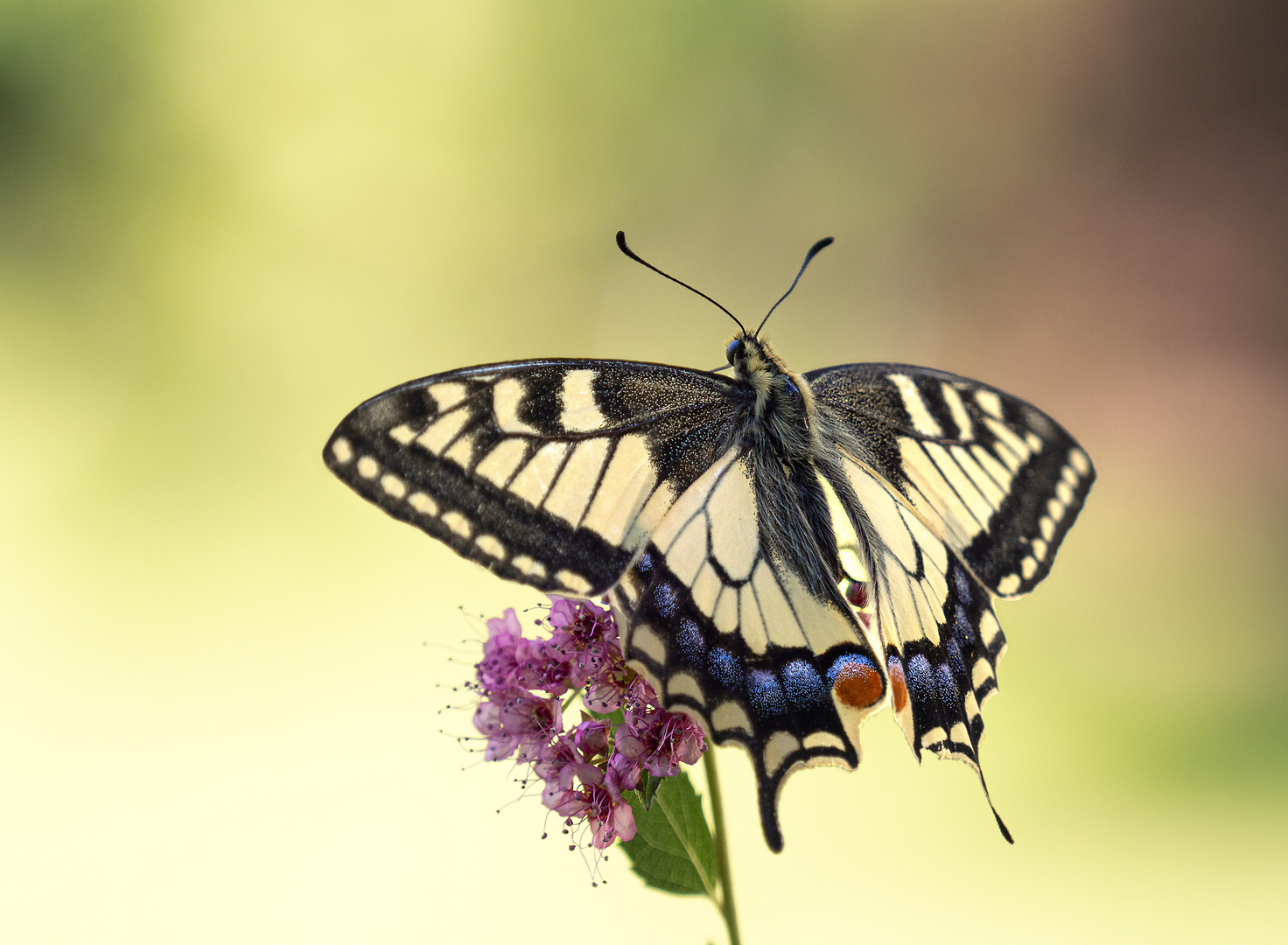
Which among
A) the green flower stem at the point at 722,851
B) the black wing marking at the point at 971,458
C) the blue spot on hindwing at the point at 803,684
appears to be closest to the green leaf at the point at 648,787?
the green flower stem at the point at 722,851

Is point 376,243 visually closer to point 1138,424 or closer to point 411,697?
point 411,697

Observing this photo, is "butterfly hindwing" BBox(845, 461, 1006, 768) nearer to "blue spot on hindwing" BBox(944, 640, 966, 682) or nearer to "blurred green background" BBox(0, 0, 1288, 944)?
"blue spot on hindwing" BBox(944, 640, 966, 682)

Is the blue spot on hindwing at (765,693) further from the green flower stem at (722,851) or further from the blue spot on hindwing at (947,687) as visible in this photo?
the blue spot on hindwing at (947,687)

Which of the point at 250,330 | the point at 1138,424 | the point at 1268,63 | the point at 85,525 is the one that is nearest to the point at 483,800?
the point at 85,525

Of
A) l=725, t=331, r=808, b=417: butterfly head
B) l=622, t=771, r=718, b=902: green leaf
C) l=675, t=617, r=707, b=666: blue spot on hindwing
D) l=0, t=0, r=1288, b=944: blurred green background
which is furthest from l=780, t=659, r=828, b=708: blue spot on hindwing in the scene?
l=0, t=0, r=1288, b=944: blurred green background

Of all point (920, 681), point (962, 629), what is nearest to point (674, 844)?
point (920, 681)

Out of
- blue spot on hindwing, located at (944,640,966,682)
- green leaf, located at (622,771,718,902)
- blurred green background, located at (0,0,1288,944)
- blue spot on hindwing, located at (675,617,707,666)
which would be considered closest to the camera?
blue spot on hindwing, located at (675,617,707,666)
